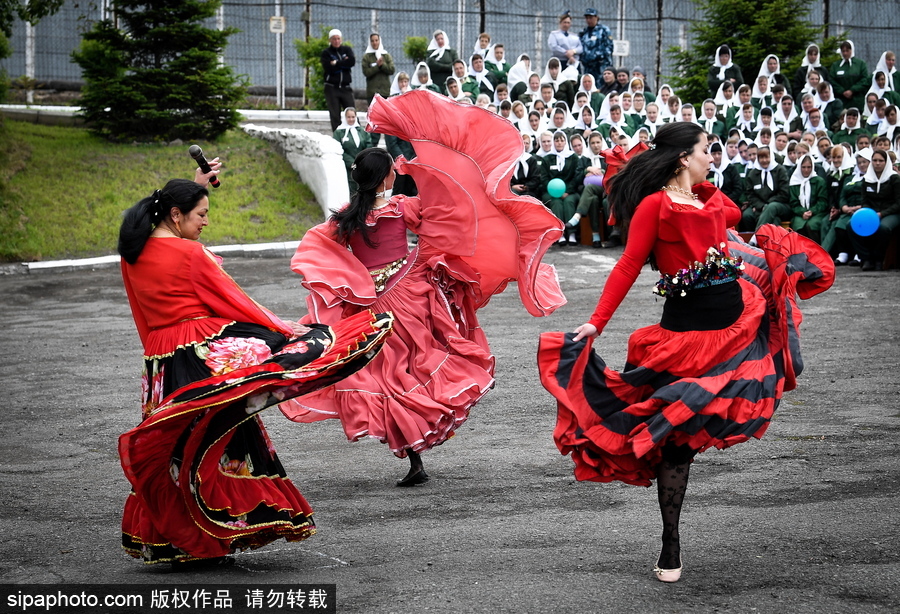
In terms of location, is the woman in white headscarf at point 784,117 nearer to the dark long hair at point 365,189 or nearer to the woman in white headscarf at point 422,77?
the woman in white headscarf at point 422,77

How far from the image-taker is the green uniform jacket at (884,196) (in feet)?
43.3

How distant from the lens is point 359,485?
591 centimetres

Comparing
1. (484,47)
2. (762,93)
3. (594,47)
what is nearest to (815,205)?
(762,93)

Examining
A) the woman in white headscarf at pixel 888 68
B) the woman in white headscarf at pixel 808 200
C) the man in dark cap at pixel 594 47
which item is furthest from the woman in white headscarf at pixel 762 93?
the woman in white headscarf at pixel 808 200

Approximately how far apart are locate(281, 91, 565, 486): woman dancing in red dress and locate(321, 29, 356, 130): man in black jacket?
13.7 meters

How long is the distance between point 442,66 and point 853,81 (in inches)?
297

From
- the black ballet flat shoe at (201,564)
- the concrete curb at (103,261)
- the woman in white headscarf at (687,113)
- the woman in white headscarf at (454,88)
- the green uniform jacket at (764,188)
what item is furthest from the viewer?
the woman in white headscarf at (454,88)

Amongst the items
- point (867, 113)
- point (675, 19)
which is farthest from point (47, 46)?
point (867, 113)

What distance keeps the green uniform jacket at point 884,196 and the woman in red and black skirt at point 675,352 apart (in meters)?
9.49

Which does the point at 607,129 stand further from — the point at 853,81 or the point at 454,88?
the point at 853,81

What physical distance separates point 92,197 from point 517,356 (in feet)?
35.6

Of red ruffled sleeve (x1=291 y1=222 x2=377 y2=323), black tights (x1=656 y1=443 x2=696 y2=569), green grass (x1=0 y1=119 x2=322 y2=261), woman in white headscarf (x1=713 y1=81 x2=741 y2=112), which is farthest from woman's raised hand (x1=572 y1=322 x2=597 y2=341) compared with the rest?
woman in white headscarf (x1=713 y1=81 x2=741 y2=112)

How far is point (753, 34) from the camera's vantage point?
21344mm

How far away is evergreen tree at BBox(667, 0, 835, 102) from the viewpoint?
2141 centimetres
